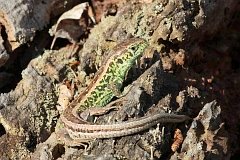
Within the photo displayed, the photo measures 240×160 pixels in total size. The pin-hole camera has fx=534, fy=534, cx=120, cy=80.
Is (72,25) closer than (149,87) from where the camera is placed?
No

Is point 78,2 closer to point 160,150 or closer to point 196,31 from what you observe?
point 196,31

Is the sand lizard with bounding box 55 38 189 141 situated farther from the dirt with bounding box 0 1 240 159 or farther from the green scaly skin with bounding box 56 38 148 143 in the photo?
the dirt with bounding box 0 1 240 159

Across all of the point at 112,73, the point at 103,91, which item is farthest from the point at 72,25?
the point at 103,91

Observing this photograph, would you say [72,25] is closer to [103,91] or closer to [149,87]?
[103,91]

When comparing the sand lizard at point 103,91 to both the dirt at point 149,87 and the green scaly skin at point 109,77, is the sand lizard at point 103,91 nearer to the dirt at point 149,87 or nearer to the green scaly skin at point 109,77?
the green scaly skin at point 109,77

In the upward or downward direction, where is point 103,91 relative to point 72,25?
downward

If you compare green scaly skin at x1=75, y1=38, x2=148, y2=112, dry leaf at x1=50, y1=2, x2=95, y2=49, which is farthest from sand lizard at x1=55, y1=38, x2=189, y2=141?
dry leaf at x1=50, y1=2, x2=95, y2=49

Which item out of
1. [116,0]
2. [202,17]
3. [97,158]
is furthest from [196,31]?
[97,158]

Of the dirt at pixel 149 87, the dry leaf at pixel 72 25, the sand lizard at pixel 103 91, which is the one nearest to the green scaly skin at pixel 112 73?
the sand lizard at pixel 103 91
